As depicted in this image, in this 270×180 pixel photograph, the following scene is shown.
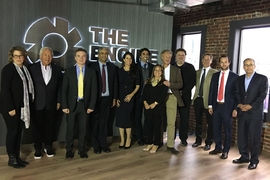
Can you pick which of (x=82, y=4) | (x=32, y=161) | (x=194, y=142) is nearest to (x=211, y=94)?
(x=194, y=142)

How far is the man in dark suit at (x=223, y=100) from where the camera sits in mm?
4438

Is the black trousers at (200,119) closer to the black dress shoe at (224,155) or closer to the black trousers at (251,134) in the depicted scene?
the black dress shoe at (224,155)

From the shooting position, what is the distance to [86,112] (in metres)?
4.09

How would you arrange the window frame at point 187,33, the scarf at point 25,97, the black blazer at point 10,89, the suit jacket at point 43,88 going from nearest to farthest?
the black blazer at point 10,89 < the scarf at point 25,97 < the suit jacket at point 43,88 < the window frame at point 187,33

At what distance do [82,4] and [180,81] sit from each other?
2.09 metres

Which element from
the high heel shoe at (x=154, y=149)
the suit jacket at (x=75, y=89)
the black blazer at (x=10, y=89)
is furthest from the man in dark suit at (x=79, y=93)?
the high heel shoe at (x=154, y=149)

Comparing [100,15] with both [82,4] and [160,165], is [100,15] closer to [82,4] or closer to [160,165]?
[82,4]

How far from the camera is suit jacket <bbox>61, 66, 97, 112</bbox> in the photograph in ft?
13.1

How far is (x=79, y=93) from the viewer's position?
4.04 metres

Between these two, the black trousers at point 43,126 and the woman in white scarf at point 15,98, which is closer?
the woman in white scarf at point 15,98

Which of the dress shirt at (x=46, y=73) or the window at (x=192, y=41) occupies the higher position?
the window at (x=192, y=41)

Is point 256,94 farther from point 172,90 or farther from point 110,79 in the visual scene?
point 110,79

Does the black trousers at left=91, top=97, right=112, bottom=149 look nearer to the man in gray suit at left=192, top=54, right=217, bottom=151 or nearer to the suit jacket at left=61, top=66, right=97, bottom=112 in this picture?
the suit jacket at left=61, top=66, right=97, bottom=112

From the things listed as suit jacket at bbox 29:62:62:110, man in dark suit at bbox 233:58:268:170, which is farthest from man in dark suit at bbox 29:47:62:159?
man in dark suit at bbox 233:58:268:170
